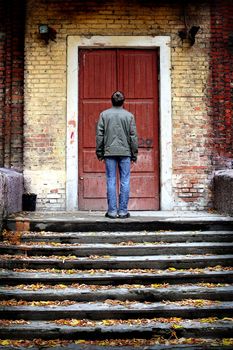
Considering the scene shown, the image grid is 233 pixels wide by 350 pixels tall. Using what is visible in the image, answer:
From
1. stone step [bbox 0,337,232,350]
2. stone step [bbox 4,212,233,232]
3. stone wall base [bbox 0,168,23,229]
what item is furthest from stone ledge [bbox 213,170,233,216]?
stone wall base [bbox 0,168,23,229]

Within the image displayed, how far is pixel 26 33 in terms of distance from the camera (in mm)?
8383

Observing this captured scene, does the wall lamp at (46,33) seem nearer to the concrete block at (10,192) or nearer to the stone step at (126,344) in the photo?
the concrete block at (10,192)

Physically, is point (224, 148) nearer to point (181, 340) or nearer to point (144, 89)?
point (144, 89)

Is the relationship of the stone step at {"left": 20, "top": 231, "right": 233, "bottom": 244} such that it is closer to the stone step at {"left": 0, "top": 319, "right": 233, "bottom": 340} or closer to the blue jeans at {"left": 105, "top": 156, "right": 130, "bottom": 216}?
the blue jeans at {"left": 105, "top": 156, "right": 130, "bottom": 216}

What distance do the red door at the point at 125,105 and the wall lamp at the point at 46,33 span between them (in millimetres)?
Result: 617

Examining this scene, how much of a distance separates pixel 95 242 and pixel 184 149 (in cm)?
322

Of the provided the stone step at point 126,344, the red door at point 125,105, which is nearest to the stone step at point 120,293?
the stone step at point 126,344

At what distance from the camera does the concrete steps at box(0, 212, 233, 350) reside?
4.25 m

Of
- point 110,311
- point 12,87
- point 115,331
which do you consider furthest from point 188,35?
point 115,331

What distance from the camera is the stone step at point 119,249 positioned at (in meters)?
5.60

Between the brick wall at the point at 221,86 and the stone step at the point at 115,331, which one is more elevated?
the brick wall at the point at 221,86

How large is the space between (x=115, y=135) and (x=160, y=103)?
7.15ft

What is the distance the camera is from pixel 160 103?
8.38 meters

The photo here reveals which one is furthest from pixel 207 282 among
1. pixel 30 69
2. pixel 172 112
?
pixel 30 69
